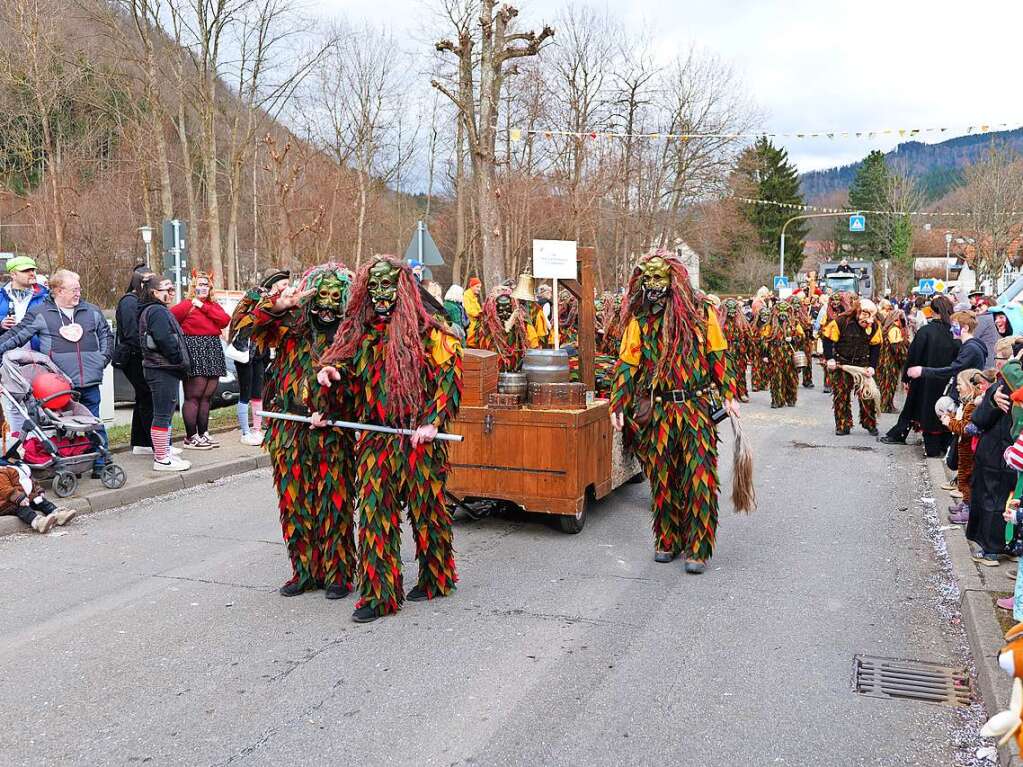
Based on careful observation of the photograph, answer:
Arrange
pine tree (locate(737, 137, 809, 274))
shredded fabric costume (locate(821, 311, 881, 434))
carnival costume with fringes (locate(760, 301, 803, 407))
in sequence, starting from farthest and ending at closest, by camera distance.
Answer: pine tree (locate(737, 137, 809, 274)), carnival costume with fringes (locate(760, 301, 803, 407)), shredded fabric costume (locate(821, 311, 881, 434))

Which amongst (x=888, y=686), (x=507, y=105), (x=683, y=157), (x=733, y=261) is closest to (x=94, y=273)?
(x=507, y=105)

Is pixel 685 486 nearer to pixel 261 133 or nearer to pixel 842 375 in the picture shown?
pixel 842 375

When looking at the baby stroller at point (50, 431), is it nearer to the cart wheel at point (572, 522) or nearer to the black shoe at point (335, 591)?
the black shoe at point (335, 591)

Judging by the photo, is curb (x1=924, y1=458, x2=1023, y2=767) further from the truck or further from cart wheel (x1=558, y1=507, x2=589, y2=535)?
the truck

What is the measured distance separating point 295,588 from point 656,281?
9.96 feet

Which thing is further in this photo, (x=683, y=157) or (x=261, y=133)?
(x=683, y=157)

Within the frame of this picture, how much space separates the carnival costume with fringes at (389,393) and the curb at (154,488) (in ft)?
12.0

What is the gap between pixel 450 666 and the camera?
182 inches

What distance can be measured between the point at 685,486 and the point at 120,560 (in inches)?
157

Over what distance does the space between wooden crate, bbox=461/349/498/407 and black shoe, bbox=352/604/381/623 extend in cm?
239

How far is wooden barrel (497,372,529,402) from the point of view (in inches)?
287

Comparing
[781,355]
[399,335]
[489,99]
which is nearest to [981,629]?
[399,335]

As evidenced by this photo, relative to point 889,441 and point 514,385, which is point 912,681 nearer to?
point 514,385

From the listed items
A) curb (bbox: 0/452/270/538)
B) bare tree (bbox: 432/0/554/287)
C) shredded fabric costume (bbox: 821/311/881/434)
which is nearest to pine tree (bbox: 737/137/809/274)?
bare tree (bbox: 432/0/554/287)
